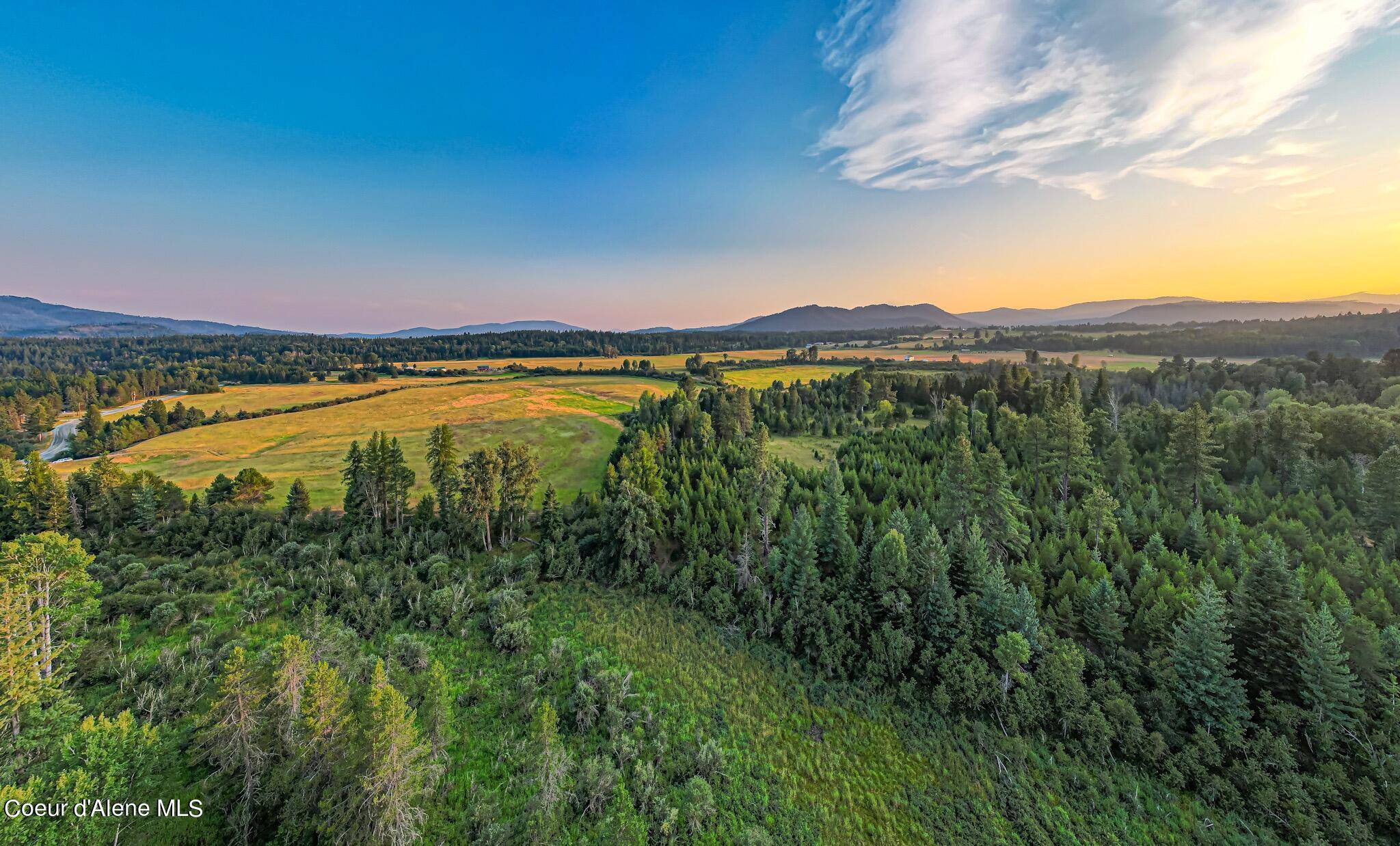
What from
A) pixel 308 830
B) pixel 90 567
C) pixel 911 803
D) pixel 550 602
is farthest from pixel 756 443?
pixel 90 567

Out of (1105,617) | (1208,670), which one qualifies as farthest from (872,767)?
(1208,670)

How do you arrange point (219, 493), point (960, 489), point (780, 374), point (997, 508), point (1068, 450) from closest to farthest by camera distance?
1. point (997, 508)
2. point (960, 489)
3. point (219, 493)
4. point (1068, 450)
5. point (780, 374)

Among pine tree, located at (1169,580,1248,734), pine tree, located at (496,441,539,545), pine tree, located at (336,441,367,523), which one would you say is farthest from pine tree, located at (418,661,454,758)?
pine tree, located at (1169,580,1248,734)

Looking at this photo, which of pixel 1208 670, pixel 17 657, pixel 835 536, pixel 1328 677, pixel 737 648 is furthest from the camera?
pixel 835 536

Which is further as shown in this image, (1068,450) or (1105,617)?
(1068,450)

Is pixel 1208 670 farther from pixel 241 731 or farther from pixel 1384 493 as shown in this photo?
pixel 241 731

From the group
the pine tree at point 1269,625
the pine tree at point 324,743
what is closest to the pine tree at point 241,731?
the pine tree at point 324,743
